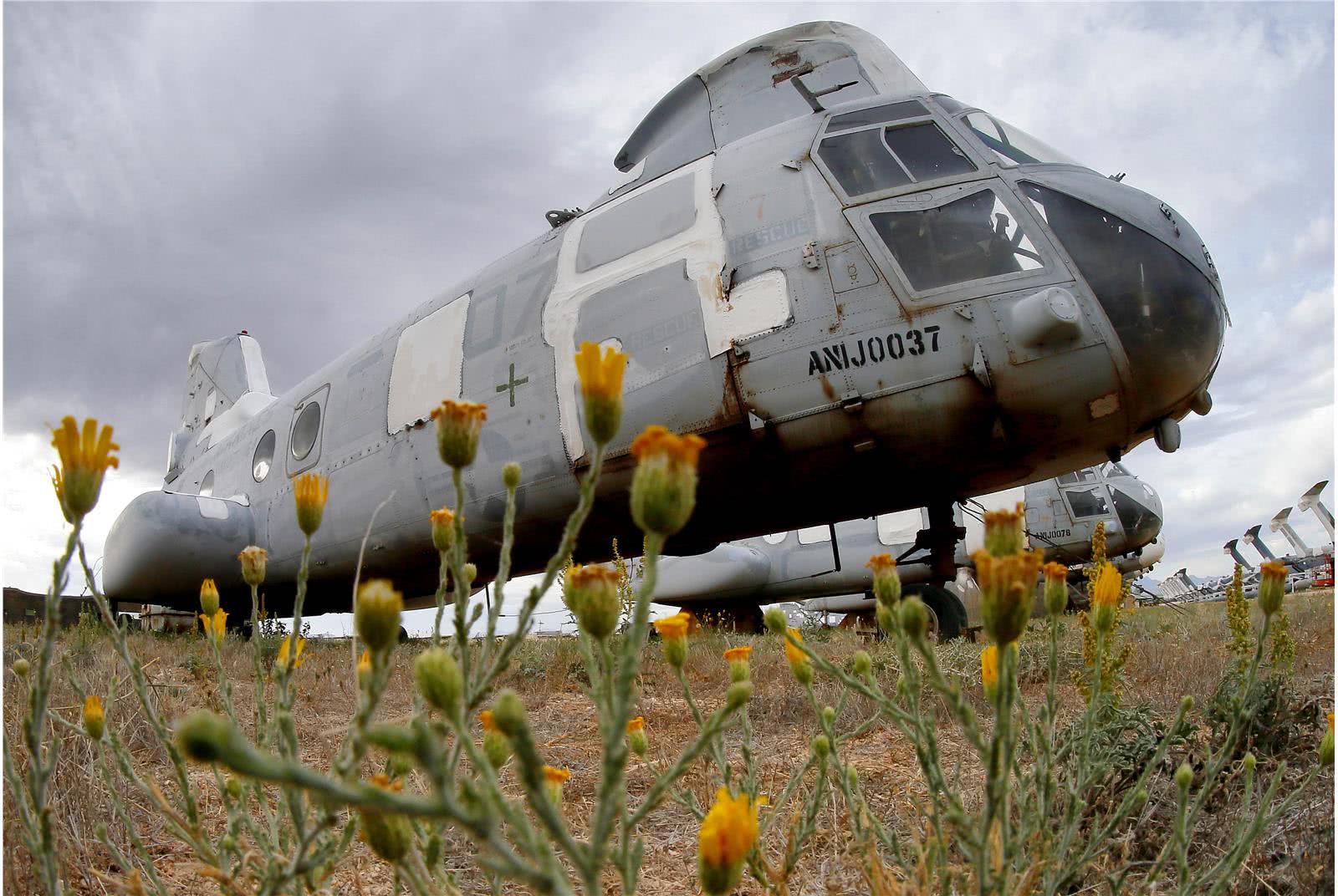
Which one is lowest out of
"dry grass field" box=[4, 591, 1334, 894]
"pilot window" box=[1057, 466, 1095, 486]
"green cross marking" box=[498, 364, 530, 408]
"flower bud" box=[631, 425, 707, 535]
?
"dry grass field" box=[4, 591, 1334, 894]

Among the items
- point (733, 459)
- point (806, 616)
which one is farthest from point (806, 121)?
point (806, 616)

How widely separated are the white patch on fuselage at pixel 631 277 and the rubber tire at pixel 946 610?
249cm

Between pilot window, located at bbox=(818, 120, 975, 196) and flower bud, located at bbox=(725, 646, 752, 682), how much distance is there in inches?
161

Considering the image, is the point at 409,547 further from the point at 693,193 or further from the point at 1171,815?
the point at 1171,815

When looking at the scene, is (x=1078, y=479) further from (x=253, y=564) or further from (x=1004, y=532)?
(x=253, y=564)

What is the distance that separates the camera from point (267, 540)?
24.8 feet

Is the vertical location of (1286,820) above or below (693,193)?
below

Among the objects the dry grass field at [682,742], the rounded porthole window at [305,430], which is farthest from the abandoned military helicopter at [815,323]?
the dry grass field at [682,742]

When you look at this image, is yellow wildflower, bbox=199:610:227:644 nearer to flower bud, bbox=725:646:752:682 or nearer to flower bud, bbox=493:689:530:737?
flower bud, bbox=725:646:752:682

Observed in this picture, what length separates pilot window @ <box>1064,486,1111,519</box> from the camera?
41.5 ft

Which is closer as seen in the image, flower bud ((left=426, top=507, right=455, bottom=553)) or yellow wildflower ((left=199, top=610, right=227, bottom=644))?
flower bud ((left=426, top=507, right=455, bottom=553))

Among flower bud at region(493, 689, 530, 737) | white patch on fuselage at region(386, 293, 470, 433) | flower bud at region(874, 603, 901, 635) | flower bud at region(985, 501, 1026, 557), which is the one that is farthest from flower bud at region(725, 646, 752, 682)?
white patch on fuselage at region(386, 293, 470, 433)

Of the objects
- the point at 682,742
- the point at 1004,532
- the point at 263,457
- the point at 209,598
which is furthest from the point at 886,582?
the point at 263,457

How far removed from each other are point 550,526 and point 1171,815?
4.11 metres
